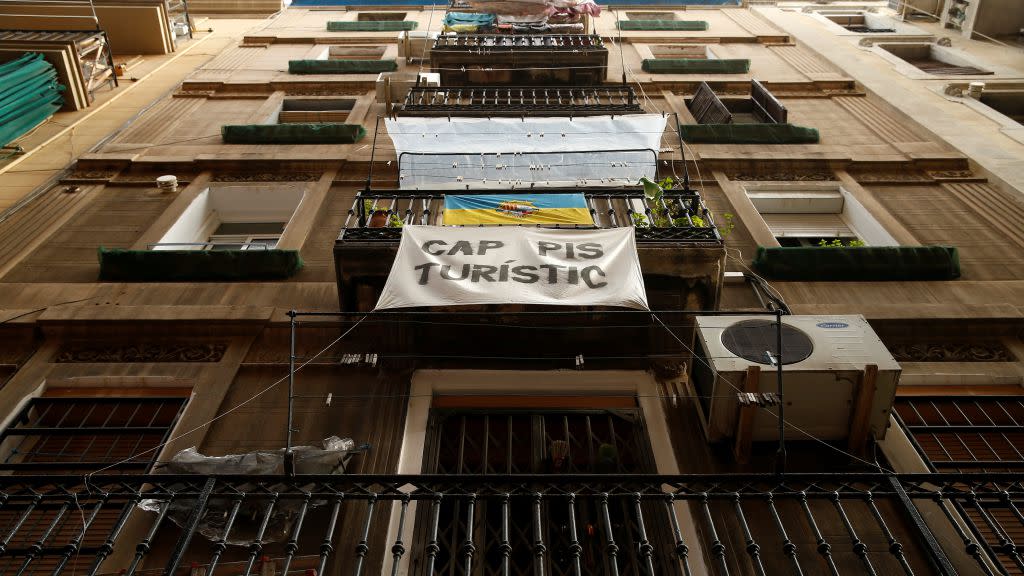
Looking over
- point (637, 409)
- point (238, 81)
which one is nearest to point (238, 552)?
point (637, 409)

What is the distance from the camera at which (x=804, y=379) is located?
7156 mm

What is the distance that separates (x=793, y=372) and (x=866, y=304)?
306 centimetres

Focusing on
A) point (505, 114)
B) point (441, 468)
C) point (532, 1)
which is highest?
point (532, 1)

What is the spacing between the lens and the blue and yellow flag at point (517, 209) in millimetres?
8930

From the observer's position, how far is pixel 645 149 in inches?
431

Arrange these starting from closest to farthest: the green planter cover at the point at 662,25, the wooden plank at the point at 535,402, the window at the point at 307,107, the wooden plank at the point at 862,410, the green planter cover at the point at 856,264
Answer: the wooden plank at the point at 862,410
the wooden plank at the point at 535,402
the green planter cover at the point at 856,264
the window at the point at 307,107
the green planter cover at the point at 662,25

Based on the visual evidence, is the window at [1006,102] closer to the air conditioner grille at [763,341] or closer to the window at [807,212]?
the window at [807,212]

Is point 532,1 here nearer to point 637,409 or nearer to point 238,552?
point 637,409

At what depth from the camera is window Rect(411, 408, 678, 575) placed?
6785mm

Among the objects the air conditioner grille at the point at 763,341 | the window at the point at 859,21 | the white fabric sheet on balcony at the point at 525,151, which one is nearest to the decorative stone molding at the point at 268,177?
the white fabric sheet on balcony at the point at 525,151

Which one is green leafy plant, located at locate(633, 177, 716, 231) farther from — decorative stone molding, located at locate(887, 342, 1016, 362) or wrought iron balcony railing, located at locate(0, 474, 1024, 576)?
wrought iron balcony railing, located at locate(0, 474, 1024, 576)

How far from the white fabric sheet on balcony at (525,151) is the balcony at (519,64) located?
530 centimetres

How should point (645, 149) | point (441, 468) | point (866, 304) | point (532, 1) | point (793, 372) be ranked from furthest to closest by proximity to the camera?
point (532, 1) < point (645, 149) < point (866, 304) < point (441, 468) < point (793, 372)

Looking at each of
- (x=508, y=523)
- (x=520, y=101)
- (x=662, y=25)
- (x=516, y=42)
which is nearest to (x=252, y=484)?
(x=508, y=523)
